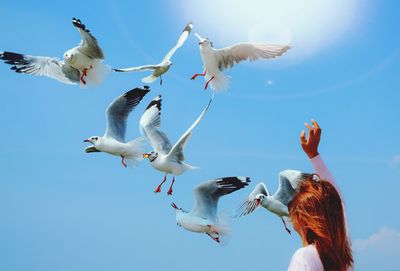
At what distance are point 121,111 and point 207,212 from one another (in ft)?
4.17

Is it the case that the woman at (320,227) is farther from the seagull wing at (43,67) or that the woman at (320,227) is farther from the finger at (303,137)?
the seagull wing at (43,67)

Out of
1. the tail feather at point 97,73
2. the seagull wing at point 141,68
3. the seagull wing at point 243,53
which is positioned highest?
the seagull wing at point 243,53

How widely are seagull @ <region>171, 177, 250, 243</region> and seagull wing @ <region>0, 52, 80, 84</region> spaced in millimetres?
1539

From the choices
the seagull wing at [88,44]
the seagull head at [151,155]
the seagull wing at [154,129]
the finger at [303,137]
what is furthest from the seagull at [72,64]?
the finger at [303,137]

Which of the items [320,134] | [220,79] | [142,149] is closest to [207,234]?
[142,149]

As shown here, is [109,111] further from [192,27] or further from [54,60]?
[192,27]

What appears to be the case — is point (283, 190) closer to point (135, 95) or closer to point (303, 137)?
point (135, 95)

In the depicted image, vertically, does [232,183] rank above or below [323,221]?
above

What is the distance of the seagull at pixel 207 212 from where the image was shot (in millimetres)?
3965

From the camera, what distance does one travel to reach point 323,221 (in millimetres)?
1062

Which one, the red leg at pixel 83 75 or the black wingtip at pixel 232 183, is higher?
the red leg at pixel 83 75

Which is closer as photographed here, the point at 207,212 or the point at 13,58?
the point at 207,212

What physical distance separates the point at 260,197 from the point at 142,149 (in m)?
1.04

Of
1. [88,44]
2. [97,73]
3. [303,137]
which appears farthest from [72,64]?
[303,137]
